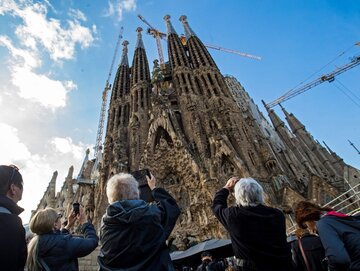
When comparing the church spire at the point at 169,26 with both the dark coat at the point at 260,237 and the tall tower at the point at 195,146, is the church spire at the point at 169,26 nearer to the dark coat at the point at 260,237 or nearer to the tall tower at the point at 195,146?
the tall tower at the point at 195,146

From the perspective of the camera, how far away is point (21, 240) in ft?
5.85

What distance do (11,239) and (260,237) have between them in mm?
1955

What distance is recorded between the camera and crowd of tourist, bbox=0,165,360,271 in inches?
75.2

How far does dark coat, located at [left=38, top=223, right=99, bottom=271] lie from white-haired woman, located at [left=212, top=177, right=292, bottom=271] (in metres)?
1.44

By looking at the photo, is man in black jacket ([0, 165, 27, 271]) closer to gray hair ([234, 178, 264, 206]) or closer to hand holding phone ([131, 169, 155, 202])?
hand holding phone ([131, 169, 155, 202])

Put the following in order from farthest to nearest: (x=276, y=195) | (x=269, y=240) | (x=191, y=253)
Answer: (x=276, y=195)
(x=191, y=253)
(x=269, y=240)

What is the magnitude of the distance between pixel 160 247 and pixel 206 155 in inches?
604

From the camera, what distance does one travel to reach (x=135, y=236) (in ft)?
6.70

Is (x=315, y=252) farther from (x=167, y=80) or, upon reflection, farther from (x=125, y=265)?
(x=167, y=80)

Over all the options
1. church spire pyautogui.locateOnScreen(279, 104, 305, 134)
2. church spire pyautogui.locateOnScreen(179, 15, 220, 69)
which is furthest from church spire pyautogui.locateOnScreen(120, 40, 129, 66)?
church spire pyautogui.locateOnScreen(279, 104, 305, 134)

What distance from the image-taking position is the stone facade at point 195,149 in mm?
Answer: 15180

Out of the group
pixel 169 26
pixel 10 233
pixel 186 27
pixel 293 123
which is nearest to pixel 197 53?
pixel 186 27

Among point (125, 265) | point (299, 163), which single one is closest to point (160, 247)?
point (125, 265)

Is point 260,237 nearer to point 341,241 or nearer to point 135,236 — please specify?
point 341,241
